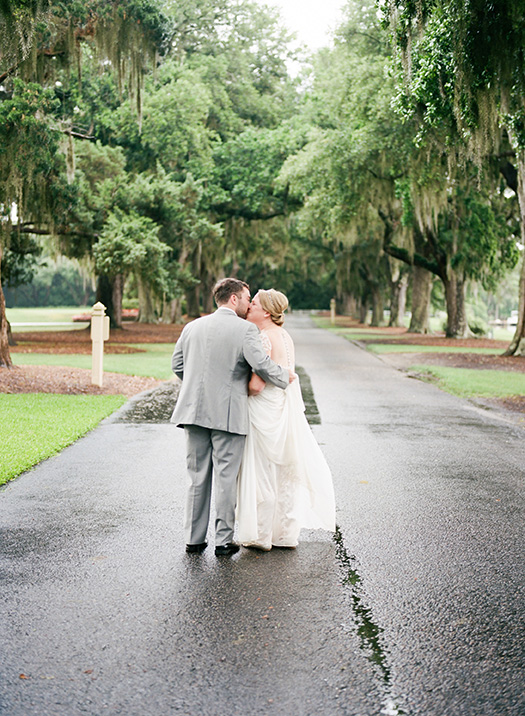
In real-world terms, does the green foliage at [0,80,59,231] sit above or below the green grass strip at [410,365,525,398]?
above

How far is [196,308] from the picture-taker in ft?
162

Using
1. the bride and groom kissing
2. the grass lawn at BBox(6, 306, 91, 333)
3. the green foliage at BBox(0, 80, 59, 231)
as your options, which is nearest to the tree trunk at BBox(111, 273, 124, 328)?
the grass lawn at BBox(6, 306, 91, 333)

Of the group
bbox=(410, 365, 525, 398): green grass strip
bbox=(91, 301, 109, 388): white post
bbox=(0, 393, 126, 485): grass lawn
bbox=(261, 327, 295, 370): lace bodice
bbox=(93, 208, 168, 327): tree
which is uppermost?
bbox=(93, 208, 168, 327): tree

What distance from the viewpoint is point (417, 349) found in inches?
1098

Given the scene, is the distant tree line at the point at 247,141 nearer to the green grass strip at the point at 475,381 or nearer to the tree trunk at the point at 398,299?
the tree trunk at the point at 398,299

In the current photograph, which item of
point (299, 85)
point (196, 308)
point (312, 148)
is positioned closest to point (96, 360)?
point (312, 148)

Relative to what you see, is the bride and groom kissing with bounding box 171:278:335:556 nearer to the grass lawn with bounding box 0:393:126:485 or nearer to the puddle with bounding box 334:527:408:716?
the puddle with bounding box 334:527:408:716

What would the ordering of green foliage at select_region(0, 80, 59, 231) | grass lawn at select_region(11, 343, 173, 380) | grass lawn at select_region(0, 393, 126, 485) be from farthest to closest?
grass lawn at select_region(11, 343, 173, 380) < green foliage at select_region(0, 80, 59, 231) < grass lawn at select_region(0, 393, 126, 485)

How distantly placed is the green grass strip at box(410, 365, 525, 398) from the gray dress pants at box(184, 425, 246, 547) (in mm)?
10300

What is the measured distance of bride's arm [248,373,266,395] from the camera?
16.9 feet

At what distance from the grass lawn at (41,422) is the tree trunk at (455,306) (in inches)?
957

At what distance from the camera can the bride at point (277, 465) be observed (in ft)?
16.8

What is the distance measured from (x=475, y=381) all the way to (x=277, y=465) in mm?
12407

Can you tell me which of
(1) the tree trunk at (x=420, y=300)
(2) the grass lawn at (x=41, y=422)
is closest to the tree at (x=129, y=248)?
(2) the grass lawn at (x=41, y=422)
